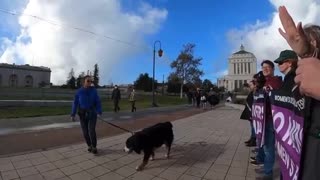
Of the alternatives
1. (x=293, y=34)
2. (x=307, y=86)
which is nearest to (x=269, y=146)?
(x=293, y=34)

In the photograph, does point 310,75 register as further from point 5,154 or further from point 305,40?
point 5,154

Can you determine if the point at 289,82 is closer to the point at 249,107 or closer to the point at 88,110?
the point at 249,107

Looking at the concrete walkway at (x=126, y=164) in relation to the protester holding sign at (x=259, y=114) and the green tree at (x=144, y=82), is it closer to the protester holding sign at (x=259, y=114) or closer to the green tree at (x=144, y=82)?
the protester holding sign at (x=259, y=114)

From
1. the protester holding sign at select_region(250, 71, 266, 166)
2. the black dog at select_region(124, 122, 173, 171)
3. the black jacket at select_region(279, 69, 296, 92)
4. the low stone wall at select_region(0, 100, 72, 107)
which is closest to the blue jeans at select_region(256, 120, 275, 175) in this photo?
the protester holding sign at select_region(250, 71, 266, 166)

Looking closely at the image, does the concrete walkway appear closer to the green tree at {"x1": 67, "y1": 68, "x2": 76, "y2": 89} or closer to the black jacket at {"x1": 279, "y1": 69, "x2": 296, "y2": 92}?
the black jacket at {"x1": 279, "y1": 69, "x2": 296, "y2": 92}

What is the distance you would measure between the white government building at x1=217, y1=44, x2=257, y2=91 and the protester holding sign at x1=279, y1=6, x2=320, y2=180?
101255 millimetres

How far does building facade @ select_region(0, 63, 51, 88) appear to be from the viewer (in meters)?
113

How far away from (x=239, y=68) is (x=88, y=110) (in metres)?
104

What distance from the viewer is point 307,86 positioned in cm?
157

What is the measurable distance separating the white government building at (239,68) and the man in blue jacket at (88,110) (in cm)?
9547

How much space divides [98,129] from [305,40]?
11.9 metres

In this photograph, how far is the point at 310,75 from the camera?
1558mm

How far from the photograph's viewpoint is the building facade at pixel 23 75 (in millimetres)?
113438

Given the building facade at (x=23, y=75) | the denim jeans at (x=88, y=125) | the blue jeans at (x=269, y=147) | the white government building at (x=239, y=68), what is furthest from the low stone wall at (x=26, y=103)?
the building facade at (x=23, y=75)
